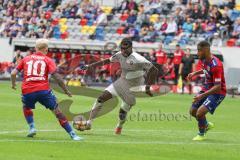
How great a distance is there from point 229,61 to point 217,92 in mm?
22408

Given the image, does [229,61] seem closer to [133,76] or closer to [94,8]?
[94,8]

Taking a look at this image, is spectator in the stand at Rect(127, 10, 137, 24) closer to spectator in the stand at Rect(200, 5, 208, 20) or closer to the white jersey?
spectator in the stand at Rect(200, 5, 208, 20)

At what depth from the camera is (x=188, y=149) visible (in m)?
14.6

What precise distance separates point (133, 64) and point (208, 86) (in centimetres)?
199

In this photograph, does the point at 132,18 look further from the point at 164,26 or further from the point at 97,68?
the point at 97,68

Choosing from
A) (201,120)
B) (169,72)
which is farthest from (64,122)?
(169,72)

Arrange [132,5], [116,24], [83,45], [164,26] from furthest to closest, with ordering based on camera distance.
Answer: [132,5], [116,24], [83,45], [164,26]

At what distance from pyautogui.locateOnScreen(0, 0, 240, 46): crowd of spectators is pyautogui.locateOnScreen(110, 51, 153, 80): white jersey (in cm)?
2104

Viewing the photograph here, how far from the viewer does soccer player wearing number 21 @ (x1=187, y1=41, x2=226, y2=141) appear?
635 inches

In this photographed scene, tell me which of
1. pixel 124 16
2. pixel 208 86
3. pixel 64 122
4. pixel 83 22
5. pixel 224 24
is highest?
pixel 208 86

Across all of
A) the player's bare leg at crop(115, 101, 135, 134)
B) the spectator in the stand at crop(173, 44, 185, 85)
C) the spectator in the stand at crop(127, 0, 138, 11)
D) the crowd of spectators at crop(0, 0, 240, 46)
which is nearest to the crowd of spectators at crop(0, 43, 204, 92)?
the spectator in the stand at crop(173, 44, 185, 85)

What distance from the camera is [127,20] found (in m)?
43.1

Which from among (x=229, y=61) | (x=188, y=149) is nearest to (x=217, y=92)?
(x=188, y=149)

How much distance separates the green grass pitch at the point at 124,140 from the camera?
13422mm
